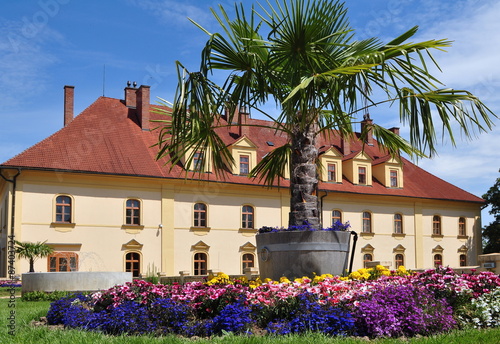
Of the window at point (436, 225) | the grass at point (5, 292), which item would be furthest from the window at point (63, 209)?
the window at point (436, 225)

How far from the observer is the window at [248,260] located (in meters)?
35.2

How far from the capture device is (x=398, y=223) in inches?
1622

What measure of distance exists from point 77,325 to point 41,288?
26.3 feet

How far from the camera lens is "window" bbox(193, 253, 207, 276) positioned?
33.6 metres

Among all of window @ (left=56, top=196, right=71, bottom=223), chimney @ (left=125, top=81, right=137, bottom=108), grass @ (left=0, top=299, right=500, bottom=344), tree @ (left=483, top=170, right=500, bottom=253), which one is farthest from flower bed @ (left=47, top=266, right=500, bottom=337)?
tree @ (left=483, top=170, right=500, bottom=253)

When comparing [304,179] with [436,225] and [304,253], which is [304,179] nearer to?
[304,253]

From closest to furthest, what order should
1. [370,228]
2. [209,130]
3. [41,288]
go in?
[209,130] < [41,288] < [370,228]

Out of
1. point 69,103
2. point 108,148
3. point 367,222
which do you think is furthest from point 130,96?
point 367,222

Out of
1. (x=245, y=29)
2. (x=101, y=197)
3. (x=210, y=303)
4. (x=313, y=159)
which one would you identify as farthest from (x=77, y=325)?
(x=101, y=197)

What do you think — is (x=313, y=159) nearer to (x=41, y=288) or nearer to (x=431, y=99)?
(x=431, y=99)

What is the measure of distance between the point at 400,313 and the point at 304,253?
11.6 feet

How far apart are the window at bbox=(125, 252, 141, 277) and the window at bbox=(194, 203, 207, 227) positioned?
3879 millimetres

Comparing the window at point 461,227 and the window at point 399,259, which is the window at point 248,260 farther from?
the window at point 461,227

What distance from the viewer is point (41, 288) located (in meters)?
16.2
